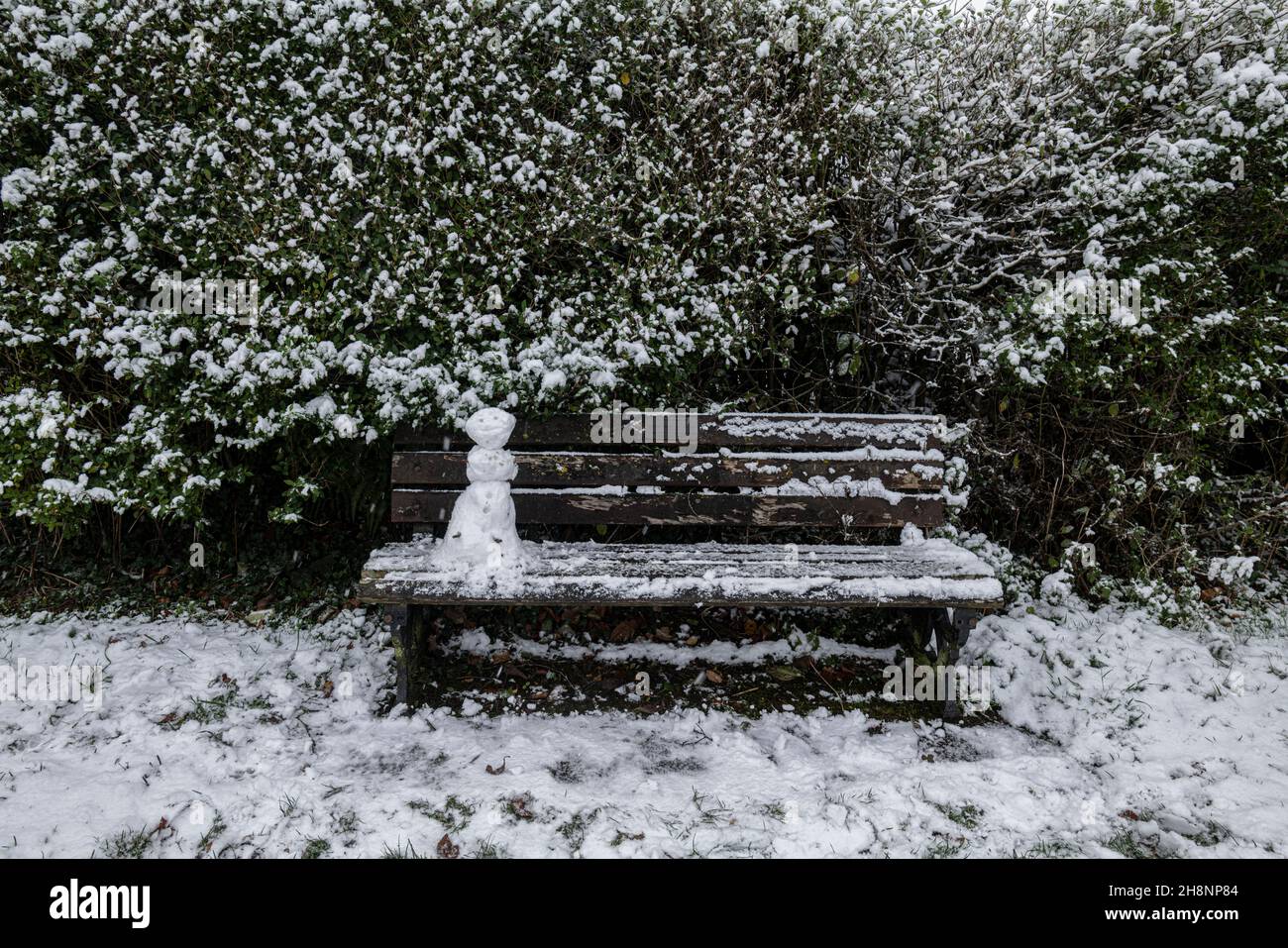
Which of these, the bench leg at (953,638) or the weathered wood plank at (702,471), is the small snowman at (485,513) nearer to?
the weathered wood plank at (702,471)

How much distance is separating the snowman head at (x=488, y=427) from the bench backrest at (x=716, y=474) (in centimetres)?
42

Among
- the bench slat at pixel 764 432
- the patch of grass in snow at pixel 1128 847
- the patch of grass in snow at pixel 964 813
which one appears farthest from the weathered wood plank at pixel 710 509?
the patch of grass in snow at pixel 1128 847

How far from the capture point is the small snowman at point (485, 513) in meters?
3.14

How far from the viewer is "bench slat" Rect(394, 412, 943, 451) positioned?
11.9 ft

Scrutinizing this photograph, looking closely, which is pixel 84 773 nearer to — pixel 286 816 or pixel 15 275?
pixel 286 816

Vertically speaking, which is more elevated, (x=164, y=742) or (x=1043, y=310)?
(x=1043, y=310)

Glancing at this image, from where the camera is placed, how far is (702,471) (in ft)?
11.9

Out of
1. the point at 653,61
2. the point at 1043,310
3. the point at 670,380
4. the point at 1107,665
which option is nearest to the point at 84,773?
the point at 670,380

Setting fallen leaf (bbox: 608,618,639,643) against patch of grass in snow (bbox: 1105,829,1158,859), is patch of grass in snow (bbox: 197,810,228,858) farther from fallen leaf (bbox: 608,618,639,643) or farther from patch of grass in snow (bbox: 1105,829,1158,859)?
patch of grass in snow (bbox: 1105,829,1158,859)

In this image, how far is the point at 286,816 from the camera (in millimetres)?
2480

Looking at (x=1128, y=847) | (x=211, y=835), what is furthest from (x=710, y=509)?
(x=211, y=835)

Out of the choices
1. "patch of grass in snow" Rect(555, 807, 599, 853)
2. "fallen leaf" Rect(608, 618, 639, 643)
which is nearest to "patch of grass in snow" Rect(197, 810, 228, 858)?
"patch of grass in snow" Rect(555, 807, 599, 853)

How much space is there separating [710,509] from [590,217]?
5.09ft

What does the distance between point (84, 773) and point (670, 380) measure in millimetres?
2852
